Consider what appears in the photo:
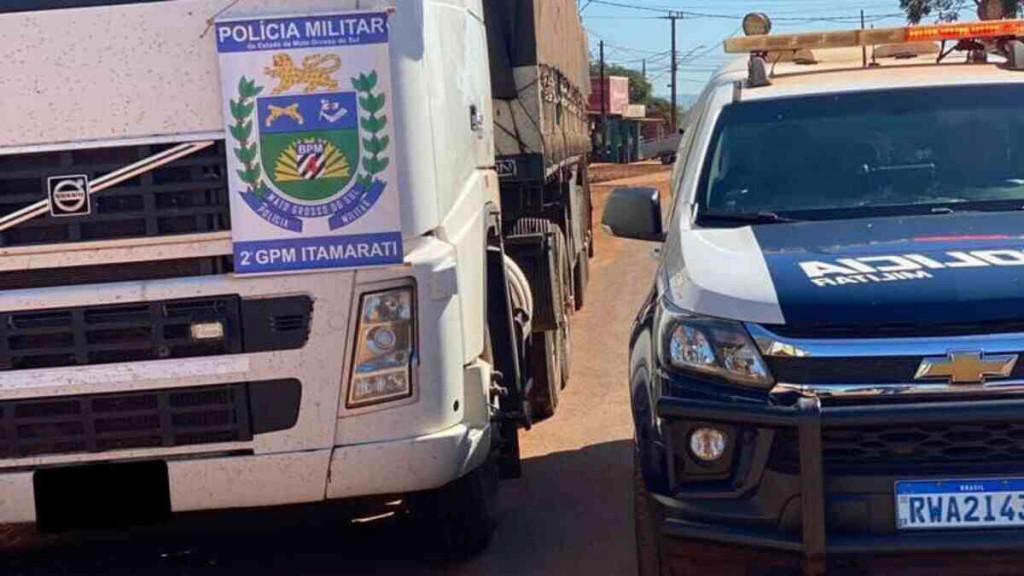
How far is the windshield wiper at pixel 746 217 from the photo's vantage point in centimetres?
505

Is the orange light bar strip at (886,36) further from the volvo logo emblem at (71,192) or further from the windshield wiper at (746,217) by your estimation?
the volvo logo emblem at (71,192)

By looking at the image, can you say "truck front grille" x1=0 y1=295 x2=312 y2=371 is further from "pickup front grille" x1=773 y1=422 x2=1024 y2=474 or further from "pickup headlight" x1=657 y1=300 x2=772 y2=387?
"pickup front grille" x1=773 y1=422 x2=1024 y2=474

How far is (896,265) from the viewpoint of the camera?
13.9ft

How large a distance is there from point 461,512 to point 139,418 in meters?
1.54

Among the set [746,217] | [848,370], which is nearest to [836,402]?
[848,370]

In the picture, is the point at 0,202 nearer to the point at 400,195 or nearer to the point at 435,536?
the point at 400,195

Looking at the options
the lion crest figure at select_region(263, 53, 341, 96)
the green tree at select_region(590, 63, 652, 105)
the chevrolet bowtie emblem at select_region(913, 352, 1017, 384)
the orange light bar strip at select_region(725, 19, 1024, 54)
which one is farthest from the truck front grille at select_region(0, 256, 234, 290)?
the green tree at select_region(590, 63, 652, 105)

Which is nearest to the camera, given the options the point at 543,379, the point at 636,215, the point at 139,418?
the point at 139,418

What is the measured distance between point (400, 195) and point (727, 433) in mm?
1506

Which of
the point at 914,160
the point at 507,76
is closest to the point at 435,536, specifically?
the point at 914,160

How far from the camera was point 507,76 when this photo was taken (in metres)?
8.41

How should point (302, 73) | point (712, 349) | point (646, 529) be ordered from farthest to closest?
1. point (302, 73)
2. point (646, 529)
3. point (712, 349)

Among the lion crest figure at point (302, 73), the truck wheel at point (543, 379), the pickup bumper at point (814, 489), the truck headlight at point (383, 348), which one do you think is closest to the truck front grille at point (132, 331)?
the truck headlight at point (383, 348)

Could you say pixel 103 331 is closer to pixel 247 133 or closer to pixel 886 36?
pixel 247 133
